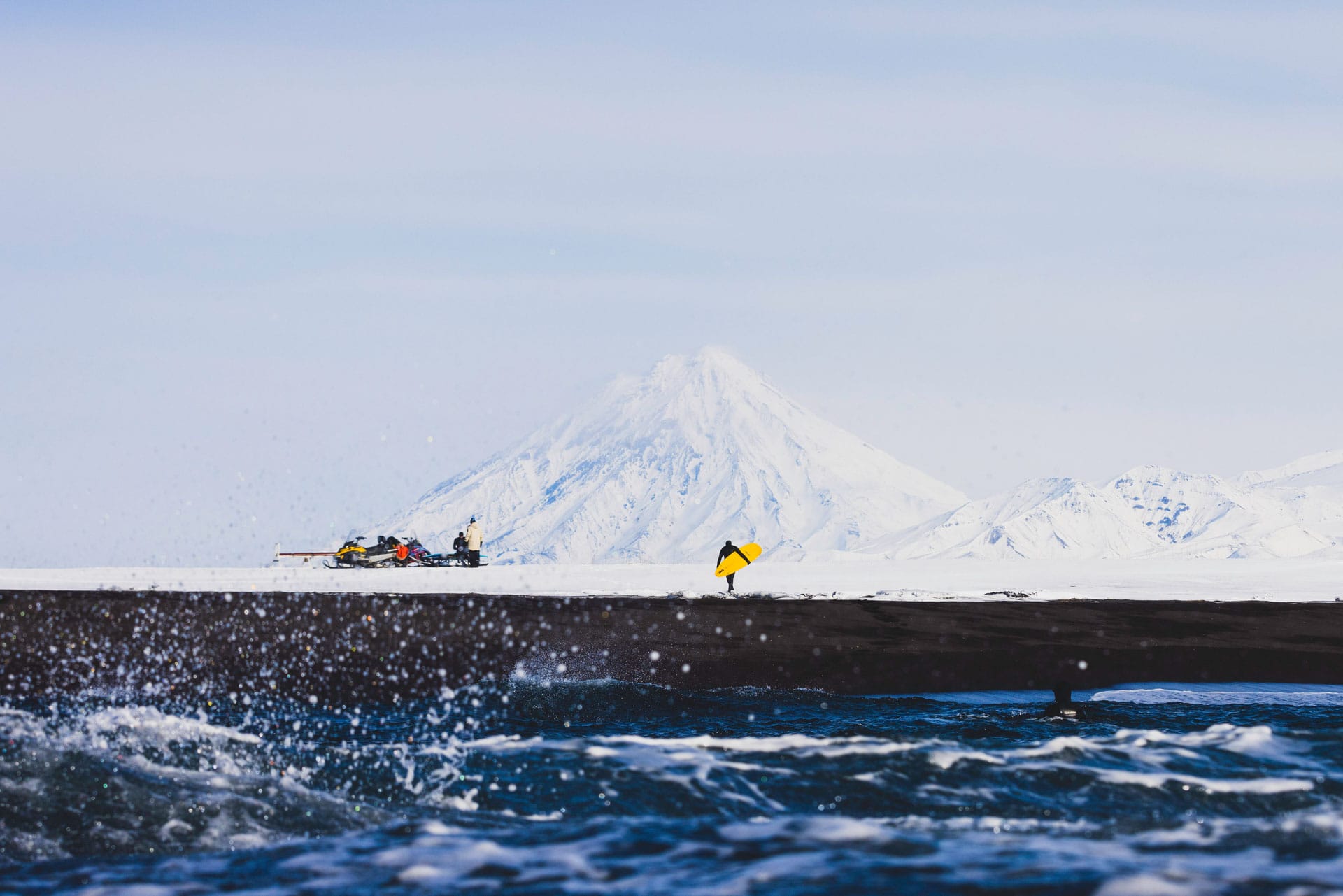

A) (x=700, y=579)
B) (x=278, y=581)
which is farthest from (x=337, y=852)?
(x=700, y=579)

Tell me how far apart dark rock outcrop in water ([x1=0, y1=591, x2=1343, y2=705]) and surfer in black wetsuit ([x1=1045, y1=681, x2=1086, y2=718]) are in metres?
0.88

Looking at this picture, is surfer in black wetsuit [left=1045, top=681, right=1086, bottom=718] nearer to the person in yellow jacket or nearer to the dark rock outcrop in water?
the dark rock outcrop in water

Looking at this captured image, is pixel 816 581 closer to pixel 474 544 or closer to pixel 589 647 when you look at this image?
pixel 589 647

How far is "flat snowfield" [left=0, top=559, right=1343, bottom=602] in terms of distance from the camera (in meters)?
13.7

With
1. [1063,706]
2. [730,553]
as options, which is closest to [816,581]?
[730,553]

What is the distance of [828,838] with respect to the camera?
19.5ft

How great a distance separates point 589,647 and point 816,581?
7.03 meters

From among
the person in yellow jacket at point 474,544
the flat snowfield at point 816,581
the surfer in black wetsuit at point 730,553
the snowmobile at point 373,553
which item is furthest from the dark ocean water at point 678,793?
the snowmobile at point 373,553

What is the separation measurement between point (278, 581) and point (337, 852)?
35.2 ft

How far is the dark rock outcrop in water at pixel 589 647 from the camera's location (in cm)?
1057

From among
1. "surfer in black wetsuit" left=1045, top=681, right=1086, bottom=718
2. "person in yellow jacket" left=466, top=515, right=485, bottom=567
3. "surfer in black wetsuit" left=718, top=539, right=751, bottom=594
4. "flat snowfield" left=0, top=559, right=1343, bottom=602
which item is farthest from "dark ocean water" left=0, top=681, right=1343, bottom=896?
"person in yellow jacket" left=466, top=515, right=485, bottom=567

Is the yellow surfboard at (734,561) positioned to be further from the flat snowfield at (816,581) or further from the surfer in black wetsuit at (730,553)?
the flat snowfield at (816,581)

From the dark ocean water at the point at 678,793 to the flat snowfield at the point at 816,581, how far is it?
2.80 meters

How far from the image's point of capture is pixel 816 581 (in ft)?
57.5
